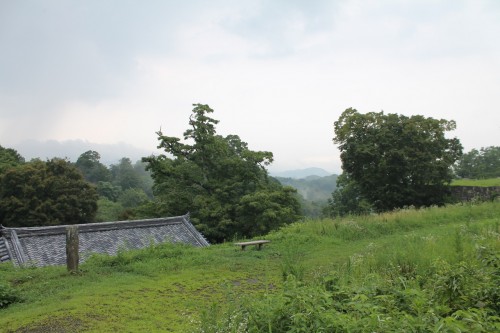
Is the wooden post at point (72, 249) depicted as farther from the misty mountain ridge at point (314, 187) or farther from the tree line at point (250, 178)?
the misty mountain ridge at point (314, 187)

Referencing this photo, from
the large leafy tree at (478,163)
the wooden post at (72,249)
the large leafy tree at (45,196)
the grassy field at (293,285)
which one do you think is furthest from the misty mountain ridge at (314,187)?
the wooden post at (72,249)

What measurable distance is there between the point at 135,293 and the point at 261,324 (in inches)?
204

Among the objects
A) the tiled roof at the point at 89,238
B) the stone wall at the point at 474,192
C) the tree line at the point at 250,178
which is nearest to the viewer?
the tiled roof at the point at 89,238

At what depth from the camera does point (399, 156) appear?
24.2 m

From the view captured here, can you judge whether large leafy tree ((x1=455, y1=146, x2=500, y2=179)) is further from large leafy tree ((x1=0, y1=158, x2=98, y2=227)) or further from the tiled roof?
large leafy tree ((x1=0, y1=158, x2=98, y2=227))

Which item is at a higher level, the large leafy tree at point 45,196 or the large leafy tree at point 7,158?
the large leafy tree at point 7,158

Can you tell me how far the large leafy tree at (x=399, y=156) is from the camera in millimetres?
24312

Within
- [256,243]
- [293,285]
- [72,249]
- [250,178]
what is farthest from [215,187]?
[293,285]

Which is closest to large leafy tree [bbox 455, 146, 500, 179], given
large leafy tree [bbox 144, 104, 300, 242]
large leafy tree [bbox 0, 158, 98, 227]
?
large leafy tree [bbox 144, 104, 300, 242]

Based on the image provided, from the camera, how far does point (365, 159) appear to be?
2586cm

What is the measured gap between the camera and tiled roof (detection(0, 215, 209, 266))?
1339cm

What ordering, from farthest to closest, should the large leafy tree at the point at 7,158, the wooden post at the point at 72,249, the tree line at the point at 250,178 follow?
the large leafy tree at the point at 7,158, the tree line at the point at 250,178, the wooden post at the point at 72,249

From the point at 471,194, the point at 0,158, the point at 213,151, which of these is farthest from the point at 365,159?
the point at 0,158

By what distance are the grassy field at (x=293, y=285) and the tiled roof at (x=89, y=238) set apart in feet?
7.89
